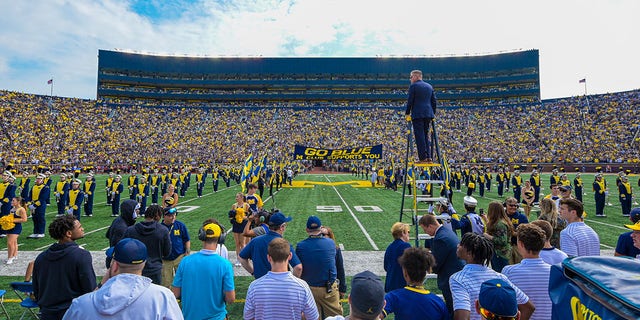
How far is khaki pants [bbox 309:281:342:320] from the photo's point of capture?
4.00 meters

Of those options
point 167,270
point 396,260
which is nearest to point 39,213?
point 167,270

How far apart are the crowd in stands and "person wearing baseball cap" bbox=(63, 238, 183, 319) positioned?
160 ft

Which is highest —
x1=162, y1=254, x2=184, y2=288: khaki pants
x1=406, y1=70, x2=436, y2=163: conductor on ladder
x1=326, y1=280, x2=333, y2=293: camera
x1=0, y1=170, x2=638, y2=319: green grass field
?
x1=406, y1=70, x2=436, y2=163: conductor on ladder

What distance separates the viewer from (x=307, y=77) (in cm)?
7656

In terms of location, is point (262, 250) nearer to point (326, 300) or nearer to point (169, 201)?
point (326, 300)

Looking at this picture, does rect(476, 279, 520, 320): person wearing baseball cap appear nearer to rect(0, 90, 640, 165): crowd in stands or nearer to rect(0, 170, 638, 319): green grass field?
rect(0, 170, 638, 319): green grass field

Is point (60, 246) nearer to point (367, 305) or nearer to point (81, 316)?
point (81, 316)

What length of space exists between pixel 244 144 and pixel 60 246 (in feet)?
184

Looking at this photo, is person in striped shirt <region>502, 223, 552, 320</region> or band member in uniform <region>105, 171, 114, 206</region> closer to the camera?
person in striped shirt <region>502, 223, 552, 320</region>

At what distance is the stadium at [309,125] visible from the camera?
31.8 meters

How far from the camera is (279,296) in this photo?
2867 mm

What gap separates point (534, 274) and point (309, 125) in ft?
205

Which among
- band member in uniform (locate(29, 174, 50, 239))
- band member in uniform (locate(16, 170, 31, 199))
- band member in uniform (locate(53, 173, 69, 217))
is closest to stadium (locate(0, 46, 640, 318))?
band member in uniform (locate(53, 173, 69, 217))

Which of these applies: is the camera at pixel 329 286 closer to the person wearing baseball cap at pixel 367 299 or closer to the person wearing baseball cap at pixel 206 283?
the person wearing baseball cap at pixel 206 283
